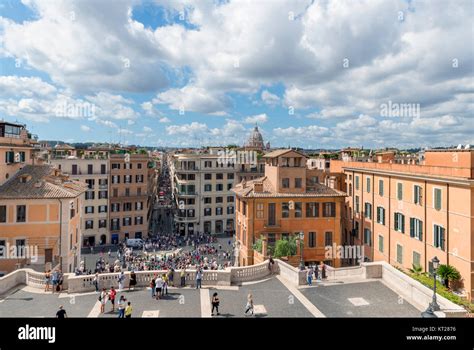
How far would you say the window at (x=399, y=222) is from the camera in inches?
1366

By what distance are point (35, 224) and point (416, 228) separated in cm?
3293

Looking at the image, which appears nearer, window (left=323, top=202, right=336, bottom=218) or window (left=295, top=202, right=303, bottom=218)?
window (left=295, top=202, right=303, bottom=218)

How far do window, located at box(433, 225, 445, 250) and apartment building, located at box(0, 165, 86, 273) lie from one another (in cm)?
3051

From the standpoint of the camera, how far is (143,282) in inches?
848

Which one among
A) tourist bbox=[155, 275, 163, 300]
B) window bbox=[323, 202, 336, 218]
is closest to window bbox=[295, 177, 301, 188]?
window bbox=[323, 202, 336, 218]

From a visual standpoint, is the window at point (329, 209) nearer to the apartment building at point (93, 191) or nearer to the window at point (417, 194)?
the window at point (417, 194)

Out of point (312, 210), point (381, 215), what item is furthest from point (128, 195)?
point (381, 215)

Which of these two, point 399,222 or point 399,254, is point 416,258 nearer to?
point 399,254

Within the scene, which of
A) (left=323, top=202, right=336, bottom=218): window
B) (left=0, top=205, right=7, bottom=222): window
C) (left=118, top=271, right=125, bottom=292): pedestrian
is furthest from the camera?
(left=323, top=202, right=336, bottom=218): window

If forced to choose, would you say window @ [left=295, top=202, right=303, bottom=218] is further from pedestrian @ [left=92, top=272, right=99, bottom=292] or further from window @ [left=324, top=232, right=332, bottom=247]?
pedestrian @ [left=92, top=272, right=99, bottom=292]

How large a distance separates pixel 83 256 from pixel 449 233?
4904cm

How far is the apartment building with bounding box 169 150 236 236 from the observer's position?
2827 inches
